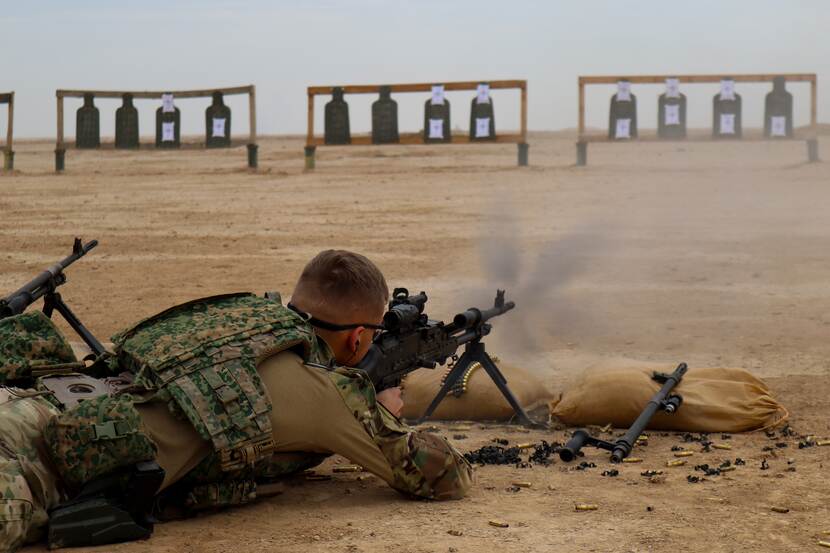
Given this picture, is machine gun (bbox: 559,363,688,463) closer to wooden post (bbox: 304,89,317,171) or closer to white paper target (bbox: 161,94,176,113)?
wooden post (bbox: 304,89,317,171)

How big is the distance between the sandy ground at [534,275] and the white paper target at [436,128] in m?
0.69

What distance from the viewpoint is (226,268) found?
11867 mm

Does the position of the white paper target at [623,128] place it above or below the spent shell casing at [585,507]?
above

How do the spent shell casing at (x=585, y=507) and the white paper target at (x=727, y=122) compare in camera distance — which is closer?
the spent shell casing at (x=585, y=507)

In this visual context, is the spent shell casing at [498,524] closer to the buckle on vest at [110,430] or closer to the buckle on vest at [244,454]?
the buckle on vest at [244,454]

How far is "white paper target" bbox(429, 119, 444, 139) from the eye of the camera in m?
23.2

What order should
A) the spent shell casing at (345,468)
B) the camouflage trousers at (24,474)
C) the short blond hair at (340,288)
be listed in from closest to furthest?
1. the camouflage trousers at (24,474)
2. the short blond hair at (340,288)
3. the spent shell casing at (345,468)

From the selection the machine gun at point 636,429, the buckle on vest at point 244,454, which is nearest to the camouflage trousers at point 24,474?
the buckle on vest at point 244,454

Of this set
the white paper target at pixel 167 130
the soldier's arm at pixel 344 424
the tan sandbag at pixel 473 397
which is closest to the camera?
the soldier's arm at pixel 344 424

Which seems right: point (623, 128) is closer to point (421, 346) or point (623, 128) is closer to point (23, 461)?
point (421, 346)

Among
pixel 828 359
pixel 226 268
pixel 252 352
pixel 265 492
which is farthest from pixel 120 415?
pixel 226 268

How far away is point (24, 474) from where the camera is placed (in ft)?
11.8

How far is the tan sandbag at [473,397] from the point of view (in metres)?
6.16

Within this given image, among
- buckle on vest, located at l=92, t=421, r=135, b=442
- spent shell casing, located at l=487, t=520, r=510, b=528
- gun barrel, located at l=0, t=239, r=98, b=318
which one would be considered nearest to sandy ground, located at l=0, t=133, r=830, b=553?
spent shell casing, located at l=487, t=520, r=510, b=528
